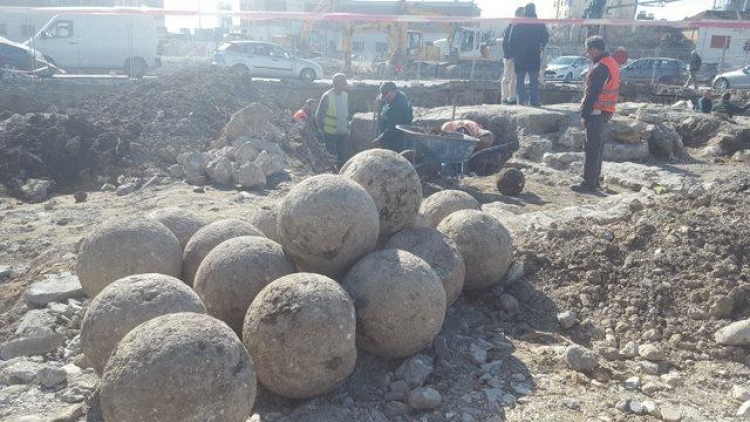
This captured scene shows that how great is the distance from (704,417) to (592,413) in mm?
712

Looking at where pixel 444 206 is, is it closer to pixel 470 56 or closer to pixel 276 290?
pixel 276 290

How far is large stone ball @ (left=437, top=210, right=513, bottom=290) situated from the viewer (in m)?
5.01

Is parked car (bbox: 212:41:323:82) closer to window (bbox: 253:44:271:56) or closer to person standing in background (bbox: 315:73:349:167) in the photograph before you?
window (bbox: 253:44:271:56)

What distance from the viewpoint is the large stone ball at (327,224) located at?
4047mm

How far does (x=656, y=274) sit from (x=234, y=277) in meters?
3.74

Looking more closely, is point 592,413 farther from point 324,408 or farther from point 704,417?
point 324,408

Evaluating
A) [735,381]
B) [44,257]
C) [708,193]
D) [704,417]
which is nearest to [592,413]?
[704,417]

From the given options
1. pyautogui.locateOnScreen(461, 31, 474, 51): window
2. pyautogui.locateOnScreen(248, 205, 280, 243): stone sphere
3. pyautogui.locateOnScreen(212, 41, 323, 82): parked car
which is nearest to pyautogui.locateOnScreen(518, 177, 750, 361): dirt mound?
pyautogui.locateOnScreen(248, 205, 280, 243): stone sphere

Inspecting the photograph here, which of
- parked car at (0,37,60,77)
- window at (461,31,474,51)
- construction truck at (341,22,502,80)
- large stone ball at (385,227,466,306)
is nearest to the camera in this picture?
large stone ball at (385,227,466,306)

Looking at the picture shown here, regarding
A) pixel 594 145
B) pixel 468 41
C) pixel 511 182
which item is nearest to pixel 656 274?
pixel 511 182

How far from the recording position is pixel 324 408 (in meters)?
3.62

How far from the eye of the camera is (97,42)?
21.2 m

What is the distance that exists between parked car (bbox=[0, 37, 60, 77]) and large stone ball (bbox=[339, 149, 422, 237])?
17.1 meters

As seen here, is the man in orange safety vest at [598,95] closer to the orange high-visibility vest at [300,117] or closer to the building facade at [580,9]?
the orange high-visibility vest at [300,117]
